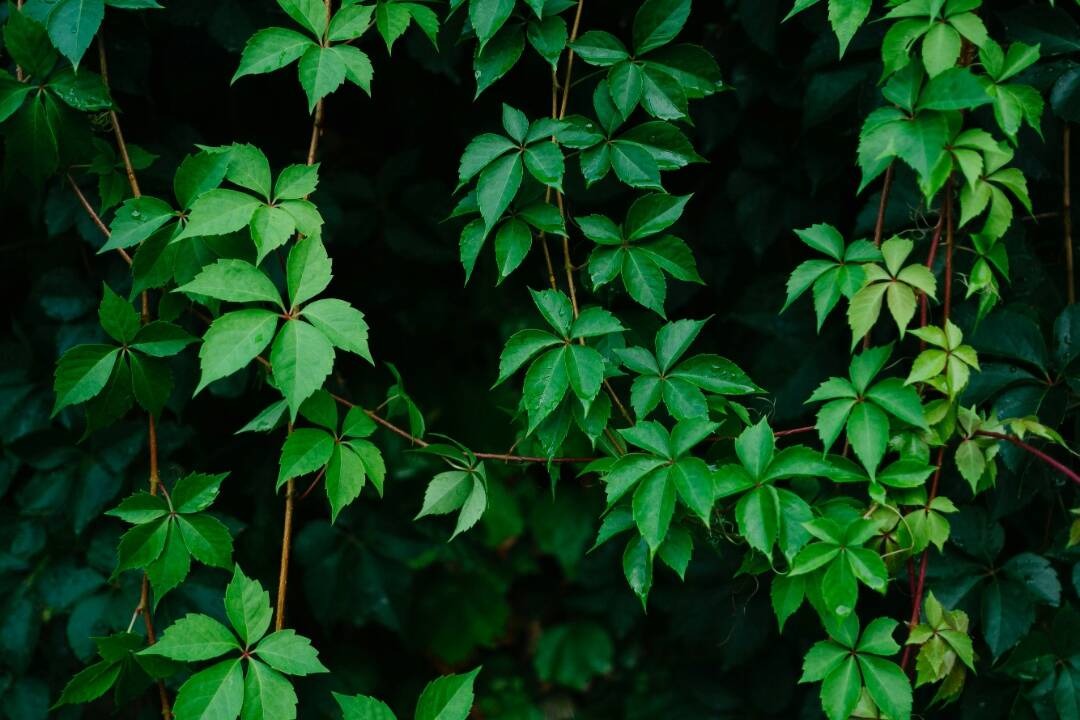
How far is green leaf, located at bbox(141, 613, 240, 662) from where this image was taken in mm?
1260

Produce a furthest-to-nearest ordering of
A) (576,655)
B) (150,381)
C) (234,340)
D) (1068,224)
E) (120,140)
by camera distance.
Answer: (576,655) → (1068,224) → (120,140) → (150,381) → (234,340)

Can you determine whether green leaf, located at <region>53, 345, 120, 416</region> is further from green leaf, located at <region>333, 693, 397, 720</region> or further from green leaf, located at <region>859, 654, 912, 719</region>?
green leaf, located at <region>859, 654, 912, 719</region>

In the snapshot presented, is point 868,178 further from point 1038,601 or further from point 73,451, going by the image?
point 73,451

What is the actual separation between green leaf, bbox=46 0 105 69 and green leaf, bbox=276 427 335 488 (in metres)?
0.68

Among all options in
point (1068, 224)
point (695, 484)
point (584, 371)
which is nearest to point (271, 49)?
point (584, 371)

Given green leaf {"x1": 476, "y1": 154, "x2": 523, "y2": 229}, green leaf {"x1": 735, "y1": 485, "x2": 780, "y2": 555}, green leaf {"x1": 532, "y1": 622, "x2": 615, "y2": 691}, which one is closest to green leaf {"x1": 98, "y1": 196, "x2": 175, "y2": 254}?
green leaf {"x1": 476, "y1": 154, "x2": 523, "y2": 229}

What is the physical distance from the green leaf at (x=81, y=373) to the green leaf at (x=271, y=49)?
47 centimetres

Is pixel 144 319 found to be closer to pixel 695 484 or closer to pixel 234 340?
pixel 234 340

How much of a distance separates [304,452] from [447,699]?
0.40 metres

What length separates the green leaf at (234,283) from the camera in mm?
1268

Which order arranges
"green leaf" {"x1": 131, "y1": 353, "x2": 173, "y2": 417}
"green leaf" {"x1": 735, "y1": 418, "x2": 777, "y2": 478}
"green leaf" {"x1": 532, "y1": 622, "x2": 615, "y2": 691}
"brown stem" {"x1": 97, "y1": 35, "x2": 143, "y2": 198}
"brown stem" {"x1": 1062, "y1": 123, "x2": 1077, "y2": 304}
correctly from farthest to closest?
1. "green leaf" {"x1": 532, "y1": 622, "x2": 615, "y2": 691}
2. "brown stem" {"x1": 1062, "y1": 123, "x2": 1077, "y2": 304}
3. "brown stem" {"x1": 97, "y1": 35, "x2": 143, "y2": 198}
4. "green leaf" {"x1": 131, "y1": 353, "x2": 173, "y2": 417}
5. "green leaf" {"x1": 735, "y1": 418, "x2": 777, "y2": 478}

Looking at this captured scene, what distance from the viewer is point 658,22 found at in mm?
1516

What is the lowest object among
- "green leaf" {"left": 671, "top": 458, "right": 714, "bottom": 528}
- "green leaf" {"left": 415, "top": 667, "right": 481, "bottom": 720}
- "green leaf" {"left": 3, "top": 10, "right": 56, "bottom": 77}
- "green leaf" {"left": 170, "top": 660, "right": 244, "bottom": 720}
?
"green leaf" {"left": 415, "top": 667, "right": 481, "bottom": 720}

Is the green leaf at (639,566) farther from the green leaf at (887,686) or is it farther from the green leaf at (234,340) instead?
the green leaf at (234,340)
